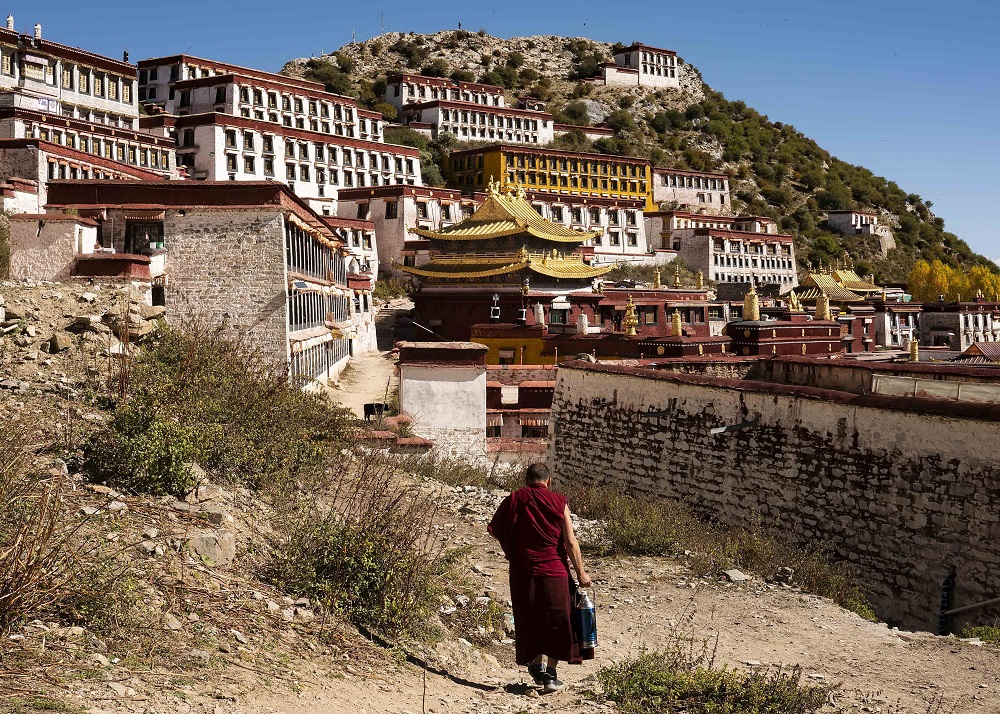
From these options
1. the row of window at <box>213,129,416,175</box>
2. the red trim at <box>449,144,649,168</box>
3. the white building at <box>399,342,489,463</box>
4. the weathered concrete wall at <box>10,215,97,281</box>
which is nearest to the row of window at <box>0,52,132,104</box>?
the row of window at <box>213,129,416,175</box>

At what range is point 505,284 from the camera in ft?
135

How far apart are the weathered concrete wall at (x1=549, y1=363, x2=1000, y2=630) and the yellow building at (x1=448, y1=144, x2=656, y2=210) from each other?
59.4m

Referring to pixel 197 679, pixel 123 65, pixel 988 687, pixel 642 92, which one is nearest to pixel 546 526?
pixel 197 679

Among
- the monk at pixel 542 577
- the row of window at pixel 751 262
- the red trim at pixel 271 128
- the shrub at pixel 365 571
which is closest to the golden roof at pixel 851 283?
the row of window at pixel 751 262

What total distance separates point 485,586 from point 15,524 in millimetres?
4569

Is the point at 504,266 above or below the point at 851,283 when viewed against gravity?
below

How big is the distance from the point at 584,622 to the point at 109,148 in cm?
4745

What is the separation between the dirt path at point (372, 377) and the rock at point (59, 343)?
8.54m

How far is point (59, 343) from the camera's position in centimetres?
1616

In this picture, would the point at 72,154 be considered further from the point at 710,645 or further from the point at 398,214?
the point at 710,645

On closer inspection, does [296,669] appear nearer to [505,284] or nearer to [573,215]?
[505,284]

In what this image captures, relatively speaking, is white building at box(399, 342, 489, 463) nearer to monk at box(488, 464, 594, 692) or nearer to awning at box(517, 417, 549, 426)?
awning at box(517, 417, 549, 426)

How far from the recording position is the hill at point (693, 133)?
102500 mm

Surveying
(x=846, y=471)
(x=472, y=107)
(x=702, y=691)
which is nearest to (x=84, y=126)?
(x=846, y=471)
